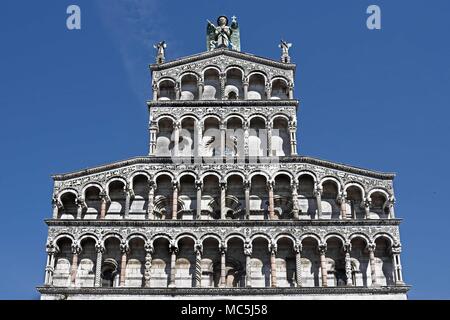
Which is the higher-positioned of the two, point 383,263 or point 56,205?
point 56,205

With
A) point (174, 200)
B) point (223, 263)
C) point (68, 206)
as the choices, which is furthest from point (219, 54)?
point (223, 263)

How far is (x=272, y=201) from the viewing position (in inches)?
987

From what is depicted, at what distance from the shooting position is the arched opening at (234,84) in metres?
28.2

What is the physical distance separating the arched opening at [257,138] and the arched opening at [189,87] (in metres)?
2.59

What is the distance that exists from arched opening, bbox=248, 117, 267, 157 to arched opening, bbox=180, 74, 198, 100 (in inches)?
102

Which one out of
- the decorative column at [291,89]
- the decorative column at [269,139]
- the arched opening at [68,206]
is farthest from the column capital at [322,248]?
the arched opening at [68,206]

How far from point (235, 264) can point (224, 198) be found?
2.21 metres

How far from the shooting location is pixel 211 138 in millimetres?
27031

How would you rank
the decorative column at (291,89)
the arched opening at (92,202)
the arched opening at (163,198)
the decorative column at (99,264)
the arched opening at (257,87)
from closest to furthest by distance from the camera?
the decorative column at (99,264), the arched opening at (92,202), the arched opening at (163,198), the decorative column at (291,89), the arched opening at (257,87)

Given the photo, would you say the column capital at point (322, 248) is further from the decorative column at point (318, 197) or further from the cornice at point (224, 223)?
the decorative column at point (318, 197)

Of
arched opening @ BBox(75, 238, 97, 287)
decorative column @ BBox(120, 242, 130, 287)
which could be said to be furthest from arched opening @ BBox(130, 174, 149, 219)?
arched opening @ BBox(75, 238, 97, 287)

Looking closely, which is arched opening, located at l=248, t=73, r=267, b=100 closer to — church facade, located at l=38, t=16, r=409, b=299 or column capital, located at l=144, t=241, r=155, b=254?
church facade, located at l=38, t=16, r=409, b=299

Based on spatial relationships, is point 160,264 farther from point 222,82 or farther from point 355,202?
point 222,82
